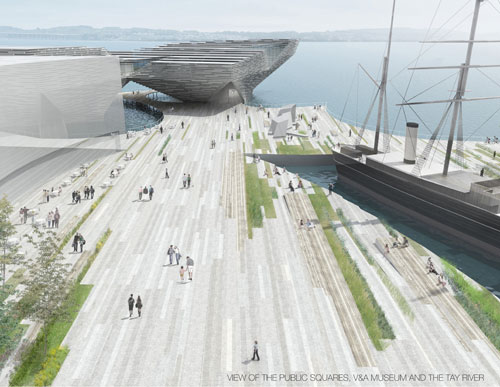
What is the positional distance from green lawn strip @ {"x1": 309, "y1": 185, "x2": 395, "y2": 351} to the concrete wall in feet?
94.7

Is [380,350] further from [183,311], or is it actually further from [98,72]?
[98,72]

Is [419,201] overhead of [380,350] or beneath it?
overhead

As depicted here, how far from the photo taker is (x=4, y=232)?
22.1 meters

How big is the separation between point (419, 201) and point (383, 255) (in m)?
9.78

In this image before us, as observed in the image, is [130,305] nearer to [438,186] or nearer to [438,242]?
[438,242]

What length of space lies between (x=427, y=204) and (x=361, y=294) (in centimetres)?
1527

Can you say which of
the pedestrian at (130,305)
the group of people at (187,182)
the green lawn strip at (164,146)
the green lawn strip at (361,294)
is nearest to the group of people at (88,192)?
the group of people at (187,182)

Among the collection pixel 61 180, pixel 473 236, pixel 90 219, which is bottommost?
pixel 473 236

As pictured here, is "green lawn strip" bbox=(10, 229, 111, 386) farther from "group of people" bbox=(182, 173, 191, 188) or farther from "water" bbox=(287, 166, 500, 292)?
"water" bbox=(287, 166, 500, 292)

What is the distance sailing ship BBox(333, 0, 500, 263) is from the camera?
30562mm

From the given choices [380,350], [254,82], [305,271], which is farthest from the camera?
[254,82]

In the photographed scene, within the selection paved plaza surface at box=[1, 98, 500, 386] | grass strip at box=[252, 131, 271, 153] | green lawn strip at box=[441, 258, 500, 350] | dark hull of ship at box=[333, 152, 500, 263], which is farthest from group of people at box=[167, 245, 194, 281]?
grass strip at box=[252, 131, 271, 153]

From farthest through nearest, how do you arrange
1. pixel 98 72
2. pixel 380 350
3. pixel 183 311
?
pixel 98 72 < pixel 183 311 < pixel 380 350

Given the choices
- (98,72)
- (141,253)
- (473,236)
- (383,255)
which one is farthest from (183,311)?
(98,72)
